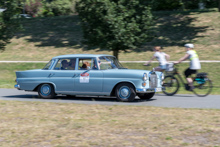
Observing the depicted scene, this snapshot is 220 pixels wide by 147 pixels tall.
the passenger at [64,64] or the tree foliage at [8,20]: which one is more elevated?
the tree foliage at [8,20]

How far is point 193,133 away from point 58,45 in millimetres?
30801

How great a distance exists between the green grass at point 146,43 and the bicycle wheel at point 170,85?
48.4ft

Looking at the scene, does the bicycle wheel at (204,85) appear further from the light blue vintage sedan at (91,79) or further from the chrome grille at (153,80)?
the chrome grille at (153,80)

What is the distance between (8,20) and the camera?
80.2ft

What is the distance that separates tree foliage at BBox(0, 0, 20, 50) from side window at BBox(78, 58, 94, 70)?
1318cm

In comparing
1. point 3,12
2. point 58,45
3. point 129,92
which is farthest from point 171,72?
point 58,45

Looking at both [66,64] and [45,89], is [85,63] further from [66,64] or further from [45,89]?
[45,89]

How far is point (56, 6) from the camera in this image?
58.8 metres

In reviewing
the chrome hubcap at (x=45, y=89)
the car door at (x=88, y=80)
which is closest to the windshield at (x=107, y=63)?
the car door at (x=88, y=80)

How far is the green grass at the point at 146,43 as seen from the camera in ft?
100

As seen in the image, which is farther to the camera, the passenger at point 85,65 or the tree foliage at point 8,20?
the tree foliage at point 8,20

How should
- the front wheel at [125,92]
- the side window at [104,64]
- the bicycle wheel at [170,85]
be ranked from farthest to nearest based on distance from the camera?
the bicycle wheel at [170,85] < the side window at [104,64] < the front wheel at [125,92]

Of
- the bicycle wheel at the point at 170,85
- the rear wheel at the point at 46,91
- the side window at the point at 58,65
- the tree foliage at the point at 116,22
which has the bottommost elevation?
the rear wheel at the point at 46,91

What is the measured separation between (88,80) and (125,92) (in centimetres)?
125
